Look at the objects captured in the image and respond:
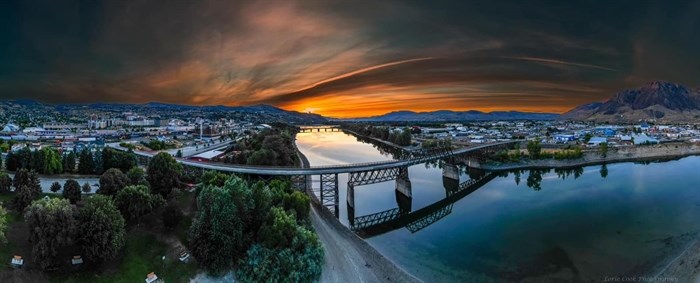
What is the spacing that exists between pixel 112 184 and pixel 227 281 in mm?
13910

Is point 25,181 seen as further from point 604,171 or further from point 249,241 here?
point 604,171

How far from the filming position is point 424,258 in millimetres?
31047

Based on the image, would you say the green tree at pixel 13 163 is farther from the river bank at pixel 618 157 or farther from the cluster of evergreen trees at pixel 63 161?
the river bank at pixel 618 157

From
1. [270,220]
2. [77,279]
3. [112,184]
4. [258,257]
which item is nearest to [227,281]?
[258,257]

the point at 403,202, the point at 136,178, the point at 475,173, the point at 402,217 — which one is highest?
the point at 136,178

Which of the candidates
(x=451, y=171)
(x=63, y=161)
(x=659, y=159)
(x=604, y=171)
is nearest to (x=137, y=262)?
(x=63, y=161)

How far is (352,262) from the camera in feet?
93.6

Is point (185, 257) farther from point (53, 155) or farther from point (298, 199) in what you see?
point (53, 155)

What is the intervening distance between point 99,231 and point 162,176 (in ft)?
42.7

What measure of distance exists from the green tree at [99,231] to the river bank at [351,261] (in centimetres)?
1312

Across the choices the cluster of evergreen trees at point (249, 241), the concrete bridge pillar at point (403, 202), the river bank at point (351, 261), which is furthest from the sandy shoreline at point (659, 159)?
the concrete bridge pillar at point (403, 202)

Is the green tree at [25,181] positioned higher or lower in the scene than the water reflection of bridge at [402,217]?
higher

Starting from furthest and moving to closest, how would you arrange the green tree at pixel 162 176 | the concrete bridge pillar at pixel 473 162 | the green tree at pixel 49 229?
the concrete bridge pillar at pixel 473 162
the green tree at pixel 162 176
the green tree at pixel 49 229

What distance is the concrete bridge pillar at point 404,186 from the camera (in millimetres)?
52188
